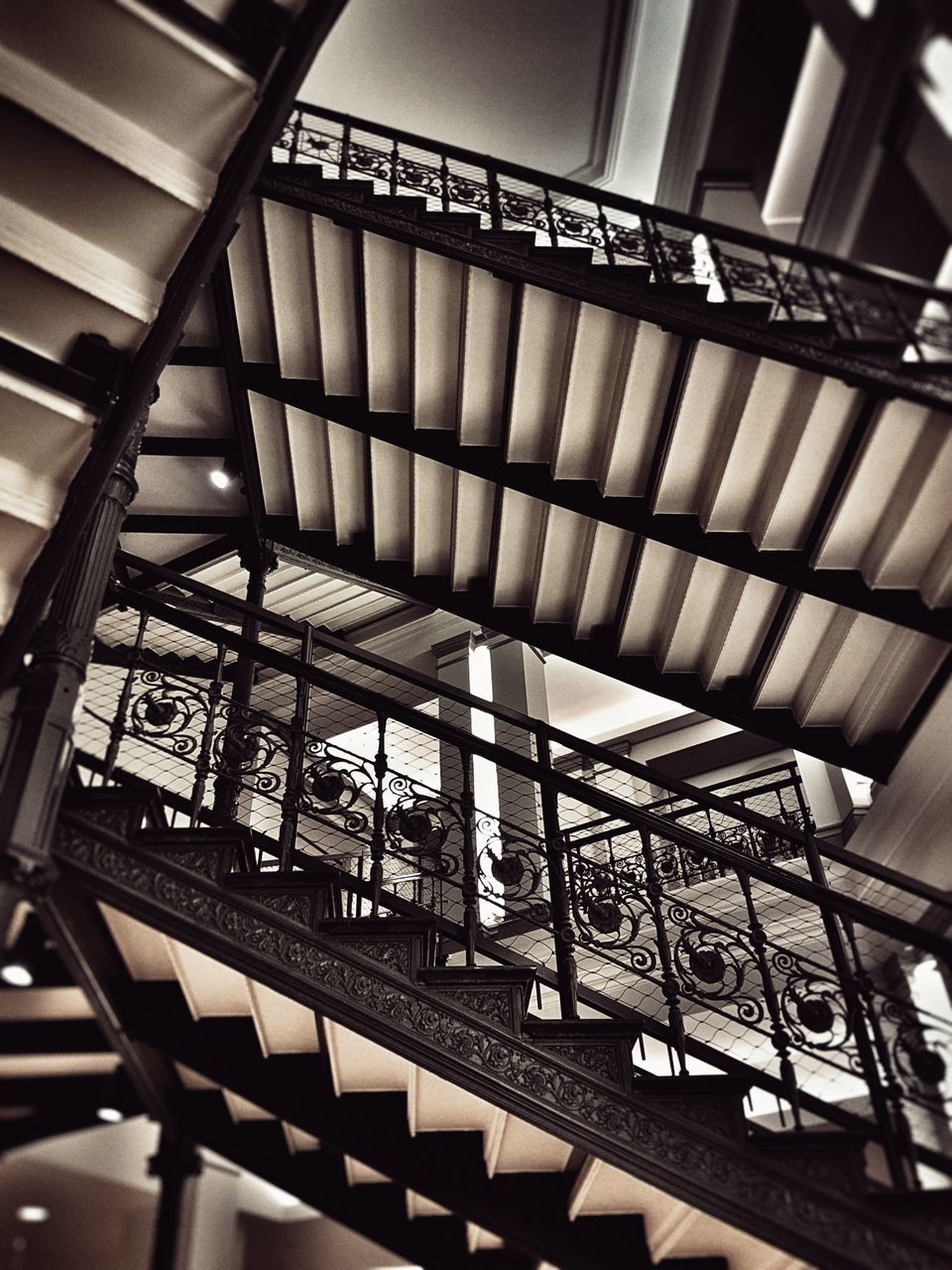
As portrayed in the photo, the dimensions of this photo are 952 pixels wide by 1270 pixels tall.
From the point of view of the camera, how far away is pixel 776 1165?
222 centimetres

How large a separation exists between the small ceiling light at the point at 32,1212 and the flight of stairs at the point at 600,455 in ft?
11.4

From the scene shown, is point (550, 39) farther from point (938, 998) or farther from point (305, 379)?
point (938, 998)

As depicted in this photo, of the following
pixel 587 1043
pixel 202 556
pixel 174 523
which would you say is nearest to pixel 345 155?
pixel 174 523

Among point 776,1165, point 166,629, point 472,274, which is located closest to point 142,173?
point 472,274

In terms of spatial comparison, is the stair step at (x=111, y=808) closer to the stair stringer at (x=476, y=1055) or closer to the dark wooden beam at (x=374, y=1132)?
the stair stringer at (x=476, y=1055)

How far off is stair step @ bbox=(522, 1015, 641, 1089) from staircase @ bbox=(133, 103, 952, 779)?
237 cm

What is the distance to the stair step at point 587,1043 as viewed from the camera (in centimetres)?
239

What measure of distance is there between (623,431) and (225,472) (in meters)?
2.85

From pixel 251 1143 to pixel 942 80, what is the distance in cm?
296

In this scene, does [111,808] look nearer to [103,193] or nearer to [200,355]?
[103,193]

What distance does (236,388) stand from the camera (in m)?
5.02

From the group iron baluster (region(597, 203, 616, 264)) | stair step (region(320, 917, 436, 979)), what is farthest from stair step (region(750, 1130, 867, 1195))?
iron baluster (region(597, 203, 616, 264))

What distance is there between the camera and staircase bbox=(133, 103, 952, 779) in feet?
11.9

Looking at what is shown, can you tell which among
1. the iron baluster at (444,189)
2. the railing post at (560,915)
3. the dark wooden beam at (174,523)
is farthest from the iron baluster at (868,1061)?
the dark wooden beam at (174,523)
